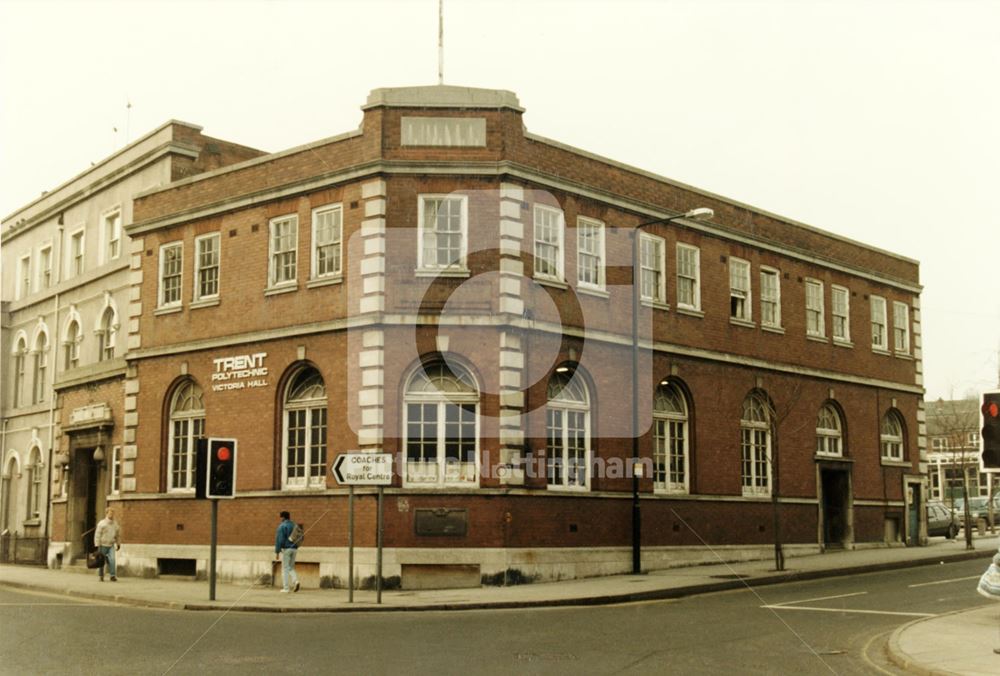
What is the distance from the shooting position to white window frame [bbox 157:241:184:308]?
101ft

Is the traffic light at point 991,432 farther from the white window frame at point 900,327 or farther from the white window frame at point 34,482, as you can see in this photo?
the white window frame at point 34,482

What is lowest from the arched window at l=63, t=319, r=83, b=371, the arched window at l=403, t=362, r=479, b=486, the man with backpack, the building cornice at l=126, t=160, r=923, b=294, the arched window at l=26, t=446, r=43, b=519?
the man with backpack

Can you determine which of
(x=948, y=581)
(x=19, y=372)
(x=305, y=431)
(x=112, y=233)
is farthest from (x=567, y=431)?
(x=19, y=372)

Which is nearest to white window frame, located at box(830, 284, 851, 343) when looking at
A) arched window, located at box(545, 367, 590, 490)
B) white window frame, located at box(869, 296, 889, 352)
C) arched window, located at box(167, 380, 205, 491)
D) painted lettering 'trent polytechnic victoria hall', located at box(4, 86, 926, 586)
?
white window frame, located at box(869, 296, 889, 352)

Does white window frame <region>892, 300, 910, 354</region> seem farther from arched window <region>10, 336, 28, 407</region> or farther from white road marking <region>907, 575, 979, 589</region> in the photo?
arched window <region>10, 336, 28, 407</region>

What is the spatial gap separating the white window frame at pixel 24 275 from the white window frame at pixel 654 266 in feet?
81.3

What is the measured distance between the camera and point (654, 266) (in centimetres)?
3128

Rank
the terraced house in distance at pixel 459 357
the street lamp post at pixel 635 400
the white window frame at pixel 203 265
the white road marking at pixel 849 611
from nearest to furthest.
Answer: the white road marking at pixel 849 611
the terraced house in distance at pixel 459 357
the street lamp post at pixel 635 400
the white window frame at pixel 203 265

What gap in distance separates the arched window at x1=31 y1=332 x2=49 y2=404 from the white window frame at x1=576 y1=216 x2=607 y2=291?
882 inches

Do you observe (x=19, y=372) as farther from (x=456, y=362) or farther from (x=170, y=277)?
(x=456, y=362)

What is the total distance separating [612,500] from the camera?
28.2 m

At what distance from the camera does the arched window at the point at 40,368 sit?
137 feet

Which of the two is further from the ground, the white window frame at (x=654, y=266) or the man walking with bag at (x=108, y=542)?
the white window frame at (x=654, y=266)

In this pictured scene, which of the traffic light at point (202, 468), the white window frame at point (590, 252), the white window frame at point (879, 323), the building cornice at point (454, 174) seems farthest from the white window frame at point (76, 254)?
the white window frame at point (879, 323)
